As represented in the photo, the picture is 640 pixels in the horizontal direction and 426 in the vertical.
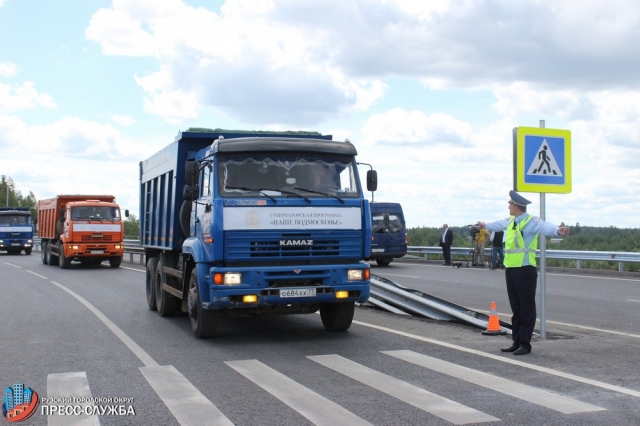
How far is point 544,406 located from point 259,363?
3.33 m

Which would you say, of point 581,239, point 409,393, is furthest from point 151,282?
point 581,239

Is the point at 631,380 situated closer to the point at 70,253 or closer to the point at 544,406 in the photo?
the point at 544,406

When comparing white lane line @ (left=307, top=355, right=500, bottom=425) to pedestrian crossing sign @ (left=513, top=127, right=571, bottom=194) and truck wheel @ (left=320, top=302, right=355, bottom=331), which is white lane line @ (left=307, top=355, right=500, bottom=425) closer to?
truck wheel @ (left=320, top=302, right=355, bottom=331)

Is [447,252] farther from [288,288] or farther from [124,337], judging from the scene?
[288,288]

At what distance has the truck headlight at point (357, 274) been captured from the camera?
9.88m

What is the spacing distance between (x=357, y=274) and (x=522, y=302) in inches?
84.5

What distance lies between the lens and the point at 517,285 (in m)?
9.10

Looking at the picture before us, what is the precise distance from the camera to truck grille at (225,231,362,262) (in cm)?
946

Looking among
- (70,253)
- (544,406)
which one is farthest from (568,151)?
(70,253)

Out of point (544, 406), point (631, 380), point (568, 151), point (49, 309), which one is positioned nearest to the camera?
point (544, 406)

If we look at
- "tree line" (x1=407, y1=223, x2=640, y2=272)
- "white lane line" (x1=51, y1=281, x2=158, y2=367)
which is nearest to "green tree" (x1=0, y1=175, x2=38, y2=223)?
"tree line" (x1=407, y1=223, x2=640, y2=272)

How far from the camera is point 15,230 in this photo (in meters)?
48.3

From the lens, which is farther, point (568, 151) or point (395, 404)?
point (568, 151)

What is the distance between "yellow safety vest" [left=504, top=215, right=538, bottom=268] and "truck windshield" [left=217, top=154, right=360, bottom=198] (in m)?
2.11
